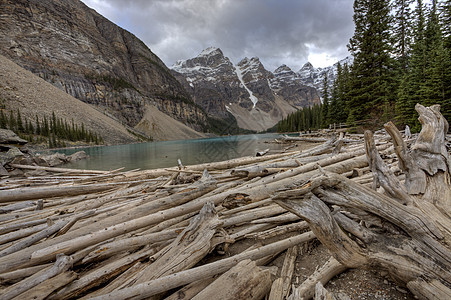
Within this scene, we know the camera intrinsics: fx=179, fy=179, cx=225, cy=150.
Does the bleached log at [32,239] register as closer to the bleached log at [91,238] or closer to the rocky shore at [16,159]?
the bleached log at [91,238]

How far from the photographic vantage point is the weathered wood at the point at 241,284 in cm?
173

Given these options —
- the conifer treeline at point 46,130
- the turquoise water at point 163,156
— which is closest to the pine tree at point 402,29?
the turquoise water at point 163,156

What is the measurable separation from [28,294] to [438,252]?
12.5 feet

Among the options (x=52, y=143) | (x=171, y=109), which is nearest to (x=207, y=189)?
(x=52, y=143)

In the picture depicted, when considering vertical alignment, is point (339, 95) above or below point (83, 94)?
below

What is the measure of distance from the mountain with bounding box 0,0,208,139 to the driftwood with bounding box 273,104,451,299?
412 feet

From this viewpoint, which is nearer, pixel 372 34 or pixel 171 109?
pixel 372 34

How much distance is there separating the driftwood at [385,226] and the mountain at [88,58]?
125589mm

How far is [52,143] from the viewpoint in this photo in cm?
5419

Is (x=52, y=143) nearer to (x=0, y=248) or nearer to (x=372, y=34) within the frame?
(x=0, y=248)

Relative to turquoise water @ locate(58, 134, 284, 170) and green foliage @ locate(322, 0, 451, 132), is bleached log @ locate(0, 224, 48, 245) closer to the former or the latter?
turquoise water @ locate(58, 134, 284, 170)

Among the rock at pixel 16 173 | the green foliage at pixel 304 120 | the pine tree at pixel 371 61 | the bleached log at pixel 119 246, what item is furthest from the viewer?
the green foliage at pixel 304 120

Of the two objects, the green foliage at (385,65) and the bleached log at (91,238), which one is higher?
the green foliage at (385,65)

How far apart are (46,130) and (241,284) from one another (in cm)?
8173
